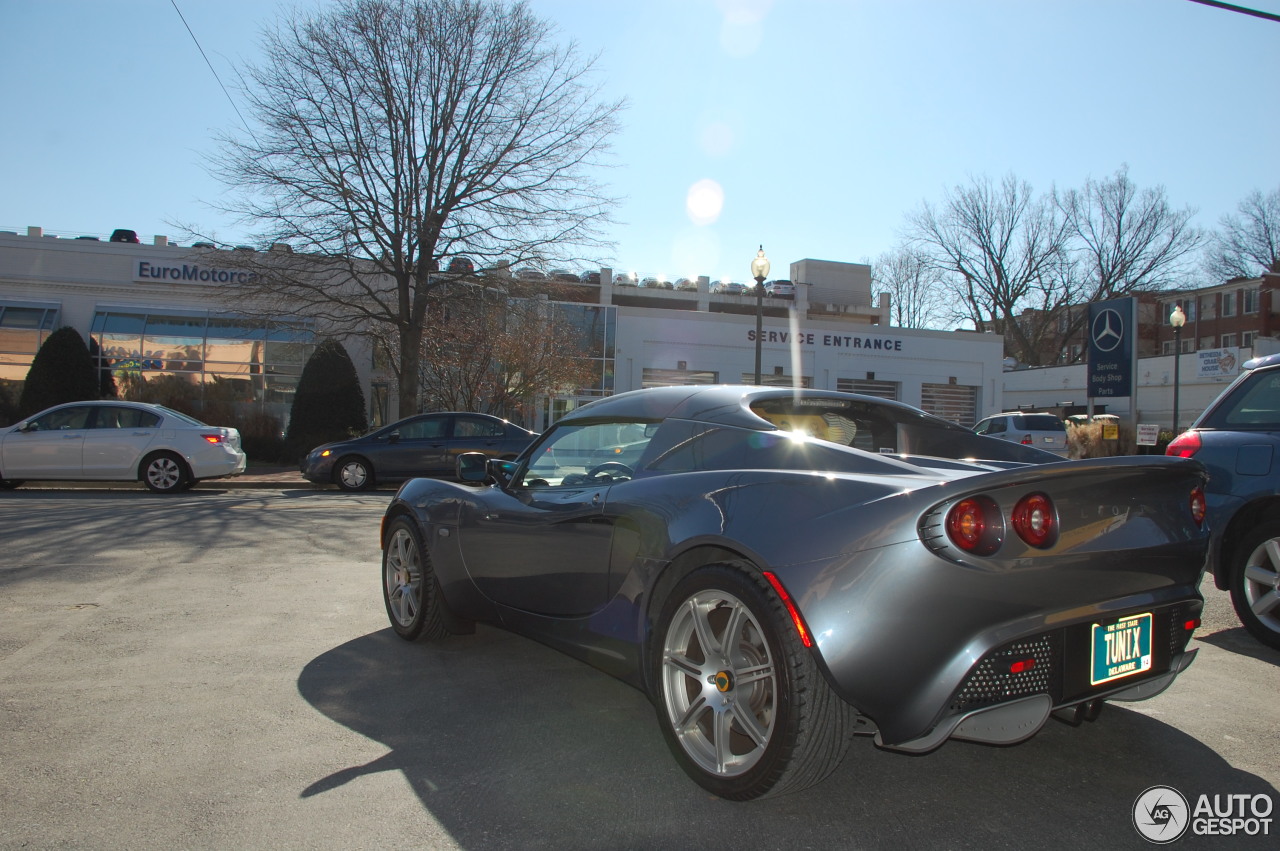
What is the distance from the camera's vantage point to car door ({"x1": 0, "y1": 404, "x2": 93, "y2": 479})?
13.6 m

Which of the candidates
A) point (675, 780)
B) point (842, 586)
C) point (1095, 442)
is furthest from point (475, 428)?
point (1095, 442)

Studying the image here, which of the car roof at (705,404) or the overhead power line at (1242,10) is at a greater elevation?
the overhead power line at (1242,10)

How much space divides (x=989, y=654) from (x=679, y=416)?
1.58 meters

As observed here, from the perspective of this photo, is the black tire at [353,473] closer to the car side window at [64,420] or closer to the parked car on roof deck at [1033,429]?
the car side window at [64,420]

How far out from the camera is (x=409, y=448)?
51.8 ft

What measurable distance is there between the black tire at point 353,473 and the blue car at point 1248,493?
13.2 m

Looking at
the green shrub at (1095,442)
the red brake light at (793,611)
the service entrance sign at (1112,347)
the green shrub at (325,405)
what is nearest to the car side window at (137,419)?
the green shrub at (325,405)

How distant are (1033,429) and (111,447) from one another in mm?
21461

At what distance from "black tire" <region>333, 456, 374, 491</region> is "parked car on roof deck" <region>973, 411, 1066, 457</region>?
15677 millimetres

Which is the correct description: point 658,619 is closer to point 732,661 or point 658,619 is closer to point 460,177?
point 732,661

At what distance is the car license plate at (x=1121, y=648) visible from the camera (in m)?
2.71

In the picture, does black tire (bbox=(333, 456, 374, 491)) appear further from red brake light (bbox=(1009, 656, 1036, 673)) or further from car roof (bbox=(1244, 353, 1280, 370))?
red brake light (bbox=(1009, 656, 1036, 673))

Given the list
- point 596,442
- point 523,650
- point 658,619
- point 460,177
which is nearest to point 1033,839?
point 658,619

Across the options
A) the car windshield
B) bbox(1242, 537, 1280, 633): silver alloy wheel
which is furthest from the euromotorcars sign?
bbox(1242, 537, 1280, 633): silver alloy wheel
